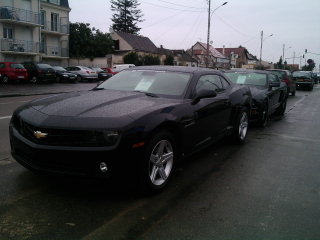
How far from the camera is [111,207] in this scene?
11.4 feet

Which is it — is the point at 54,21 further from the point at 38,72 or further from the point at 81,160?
the point at 81,160

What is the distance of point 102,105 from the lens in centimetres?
384

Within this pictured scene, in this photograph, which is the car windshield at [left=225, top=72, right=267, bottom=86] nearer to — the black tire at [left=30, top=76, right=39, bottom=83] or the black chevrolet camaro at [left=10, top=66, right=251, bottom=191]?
the black chevrolet camaro at [left=10, top=66, right=251, bottom=191]

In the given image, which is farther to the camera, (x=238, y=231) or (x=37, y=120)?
(x=37, y=120)

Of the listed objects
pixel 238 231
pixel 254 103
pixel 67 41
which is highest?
pixel 67 41

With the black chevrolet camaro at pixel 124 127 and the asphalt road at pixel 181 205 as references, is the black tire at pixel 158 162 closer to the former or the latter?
the black chevrolet camaro at pixel 124 127

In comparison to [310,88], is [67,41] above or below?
above

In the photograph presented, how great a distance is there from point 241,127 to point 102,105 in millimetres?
3689

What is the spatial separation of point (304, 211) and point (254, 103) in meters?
4.95

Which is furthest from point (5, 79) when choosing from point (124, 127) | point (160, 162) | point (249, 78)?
point (124, 127)

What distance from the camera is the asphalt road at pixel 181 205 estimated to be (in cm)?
302

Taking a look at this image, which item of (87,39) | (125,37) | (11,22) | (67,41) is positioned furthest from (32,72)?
(125,37)

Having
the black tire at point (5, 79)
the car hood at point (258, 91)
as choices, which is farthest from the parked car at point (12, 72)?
the car hood at point (258, 91)

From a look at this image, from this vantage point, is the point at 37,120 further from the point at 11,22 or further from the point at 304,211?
the point at 11,22
